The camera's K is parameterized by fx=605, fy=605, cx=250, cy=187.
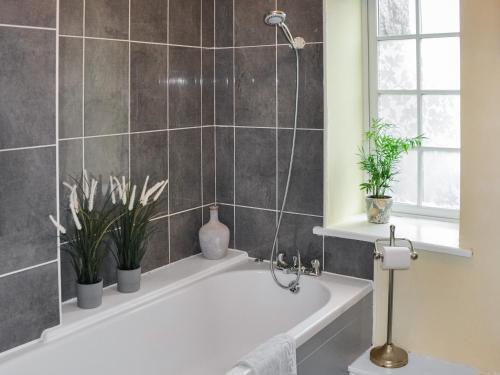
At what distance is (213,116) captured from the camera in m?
3.18

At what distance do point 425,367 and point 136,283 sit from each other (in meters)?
1.28

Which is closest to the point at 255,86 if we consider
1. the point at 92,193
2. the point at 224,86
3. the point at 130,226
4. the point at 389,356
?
the point at 224,86

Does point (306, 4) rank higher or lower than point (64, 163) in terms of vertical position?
higher

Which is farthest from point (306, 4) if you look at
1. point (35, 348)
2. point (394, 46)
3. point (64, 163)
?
point (35, 348)

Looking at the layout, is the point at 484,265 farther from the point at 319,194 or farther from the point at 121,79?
the point at 121,79

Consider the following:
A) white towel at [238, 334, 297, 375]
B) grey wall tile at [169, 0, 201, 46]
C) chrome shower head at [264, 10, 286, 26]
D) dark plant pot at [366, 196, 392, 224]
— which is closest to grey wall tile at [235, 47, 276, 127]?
grey wall tile at [169, 0, 201, 46]

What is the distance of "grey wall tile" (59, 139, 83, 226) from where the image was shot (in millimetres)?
2406

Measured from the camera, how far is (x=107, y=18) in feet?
8.34

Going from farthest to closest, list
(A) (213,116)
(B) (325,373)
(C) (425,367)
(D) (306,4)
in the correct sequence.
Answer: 1. (A) (213,116)
2. (D) (306,4)
3. (C) (425,367)
4. (B) (325,373)

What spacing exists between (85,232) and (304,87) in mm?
1224

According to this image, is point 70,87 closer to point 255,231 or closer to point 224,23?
point 224,23

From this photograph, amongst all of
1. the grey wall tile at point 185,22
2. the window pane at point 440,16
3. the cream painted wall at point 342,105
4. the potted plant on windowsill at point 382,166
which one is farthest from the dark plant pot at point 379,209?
the grey wall tile at point 185,22

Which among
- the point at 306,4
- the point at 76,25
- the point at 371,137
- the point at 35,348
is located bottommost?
the point at 35,348

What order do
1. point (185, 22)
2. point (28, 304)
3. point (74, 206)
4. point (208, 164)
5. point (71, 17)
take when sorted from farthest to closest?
point (208, 164) → point (185, 22) → point (71, 17) → point (74, 206) → point (28, 304)
